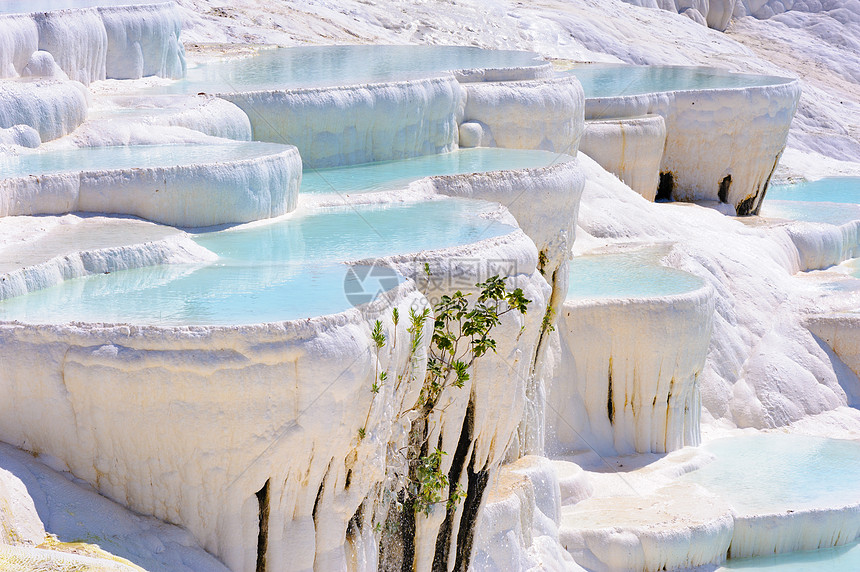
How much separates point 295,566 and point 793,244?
11581mm

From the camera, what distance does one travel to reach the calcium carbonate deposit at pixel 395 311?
19.2ft

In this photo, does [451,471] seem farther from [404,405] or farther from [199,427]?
[199,427]

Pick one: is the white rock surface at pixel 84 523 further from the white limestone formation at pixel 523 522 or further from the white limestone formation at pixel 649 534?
the white limestone formation at pixel 649 534

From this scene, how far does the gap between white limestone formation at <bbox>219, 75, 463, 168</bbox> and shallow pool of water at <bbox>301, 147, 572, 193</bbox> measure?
0.46ft

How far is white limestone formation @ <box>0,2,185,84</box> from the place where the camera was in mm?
10180

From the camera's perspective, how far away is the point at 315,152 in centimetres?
1076

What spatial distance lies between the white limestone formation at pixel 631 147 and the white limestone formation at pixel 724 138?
53 centimetres

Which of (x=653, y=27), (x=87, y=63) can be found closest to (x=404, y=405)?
(x=87, y=63)

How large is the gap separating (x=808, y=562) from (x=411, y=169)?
4.94 metres

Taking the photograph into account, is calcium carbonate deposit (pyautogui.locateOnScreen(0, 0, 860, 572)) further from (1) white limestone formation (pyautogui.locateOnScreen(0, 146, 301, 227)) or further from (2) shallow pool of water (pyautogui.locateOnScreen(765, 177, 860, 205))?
(2) shallow pool of water (pyautogui.locateOnScreen(765, 177, 860, 205))

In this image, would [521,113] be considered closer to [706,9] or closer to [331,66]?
[331,66]

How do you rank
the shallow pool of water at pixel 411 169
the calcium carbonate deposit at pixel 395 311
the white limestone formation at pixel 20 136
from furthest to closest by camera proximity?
1. the shallow pool of water at pixel 411 169
2. the white limestone formation at pixel 20 136
3. the calcium carbonate deposit at pixel 395 311

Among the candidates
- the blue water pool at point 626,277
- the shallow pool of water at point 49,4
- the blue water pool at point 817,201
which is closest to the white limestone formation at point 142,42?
the shallow pool of water at point 49,4

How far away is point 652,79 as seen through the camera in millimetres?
18953
